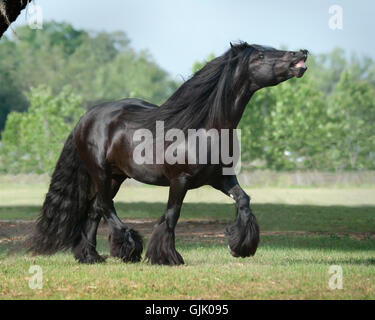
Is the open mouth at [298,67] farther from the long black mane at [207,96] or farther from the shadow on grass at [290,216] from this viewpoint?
the shadow on grass at [290,216]

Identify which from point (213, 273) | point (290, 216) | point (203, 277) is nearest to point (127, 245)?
point (213, 273)

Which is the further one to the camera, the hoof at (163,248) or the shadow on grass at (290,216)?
the shadow on grass at (290,216)

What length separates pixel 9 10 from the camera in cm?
948

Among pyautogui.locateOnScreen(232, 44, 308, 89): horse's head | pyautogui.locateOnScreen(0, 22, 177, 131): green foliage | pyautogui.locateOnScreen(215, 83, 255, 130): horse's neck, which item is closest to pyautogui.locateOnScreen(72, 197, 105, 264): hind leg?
pyautogui.locateOnScreen(215, 83, 255, 130): horse's neck

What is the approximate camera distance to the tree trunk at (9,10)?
30.5 feet

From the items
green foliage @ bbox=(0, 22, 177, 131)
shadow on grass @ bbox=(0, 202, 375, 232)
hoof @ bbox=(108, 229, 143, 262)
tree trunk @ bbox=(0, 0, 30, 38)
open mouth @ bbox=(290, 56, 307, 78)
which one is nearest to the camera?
open mouth @ bbox=(290, 56, 307, 78)

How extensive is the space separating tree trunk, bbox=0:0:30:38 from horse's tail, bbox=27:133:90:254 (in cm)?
235

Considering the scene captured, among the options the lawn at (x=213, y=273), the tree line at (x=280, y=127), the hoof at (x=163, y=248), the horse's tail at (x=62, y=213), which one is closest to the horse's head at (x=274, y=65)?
the hoof at (x=163, y=248)

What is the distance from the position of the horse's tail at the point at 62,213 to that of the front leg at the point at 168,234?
155 centimetres

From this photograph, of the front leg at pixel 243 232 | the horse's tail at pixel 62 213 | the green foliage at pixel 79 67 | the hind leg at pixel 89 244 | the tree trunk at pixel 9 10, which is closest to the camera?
the front leg at pixel 243 232

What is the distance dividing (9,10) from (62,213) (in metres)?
3.20

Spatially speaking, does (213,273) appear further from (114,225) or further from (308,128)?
(308,128)

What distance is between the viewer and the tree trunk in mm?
9305

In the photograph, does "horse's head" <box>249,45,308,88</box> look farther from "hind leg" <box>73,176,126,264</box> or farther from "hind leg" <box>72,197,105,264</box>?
"hind leg" <box>72,197,105,264</box>
